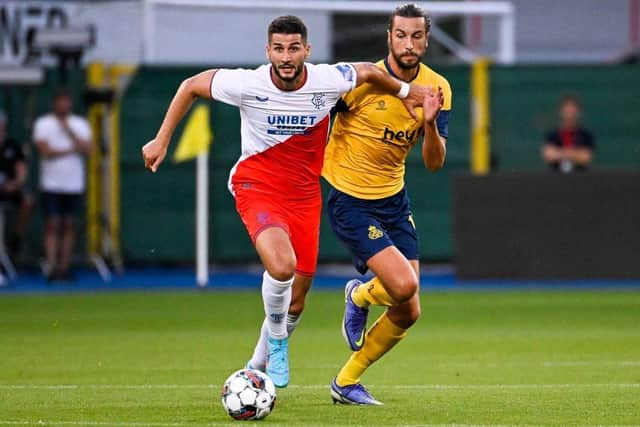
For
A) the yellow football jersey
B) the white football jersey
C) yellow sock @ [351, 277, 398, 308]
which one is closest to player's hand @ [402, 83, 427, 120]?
the yellow football jersey

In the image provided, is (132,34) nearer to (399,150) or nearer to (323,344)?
(323,344)

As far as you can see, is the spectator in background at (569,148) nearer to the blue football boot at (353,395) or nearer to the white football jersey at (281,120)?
the white football jersey at (281,120)

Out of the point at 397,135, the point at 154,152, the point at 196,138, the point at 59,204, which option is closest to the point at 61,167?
the point at 59,204

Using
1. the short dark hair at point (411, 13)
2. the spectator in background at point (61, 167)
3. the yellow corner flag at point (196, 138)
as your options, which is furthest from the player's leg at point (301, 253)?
the spectator in background at point (61, 167)

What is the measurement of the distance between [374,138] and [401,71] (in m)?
0.45

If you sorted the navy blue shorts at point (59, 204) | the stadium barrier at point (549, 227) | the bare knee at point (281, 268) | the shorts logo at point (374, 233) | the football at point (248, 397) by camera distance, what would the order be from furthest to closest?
1. the navy blue shorts at point (59, 204)
2. the stadium barrier at point (549, 227)
3. the shorts logo at point (374, 233)
4. the bare knee at point (281, 268)
5. the football at point (248, 397)

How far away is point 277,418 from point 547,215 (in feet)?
36.0

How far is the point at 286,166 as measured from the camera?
9453 millimetres

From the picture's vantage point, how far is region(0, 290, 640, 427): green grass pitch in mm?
8688

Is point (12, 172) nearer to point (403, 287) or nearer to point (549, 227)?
point (549, 227)

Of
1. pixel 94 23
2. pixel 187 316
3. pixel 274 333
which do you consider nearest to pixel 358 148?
pixel 274 333

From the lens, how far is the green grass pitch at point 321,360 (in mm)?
8688

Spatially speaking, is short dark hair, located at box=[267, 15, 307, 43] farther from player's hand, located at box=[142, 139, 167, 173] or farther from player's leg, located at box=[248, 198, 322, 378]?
player's leg, located at box=[248, 198, 322, 378]

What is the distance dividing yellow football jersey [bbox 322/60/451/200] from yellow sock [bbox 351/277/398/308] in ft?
1.96
